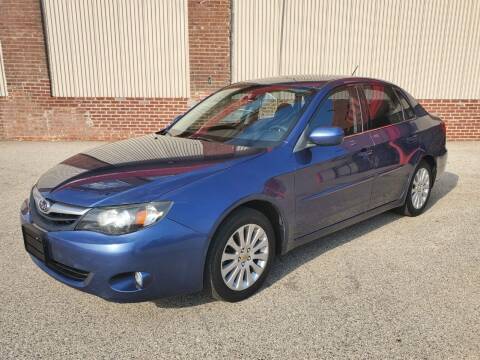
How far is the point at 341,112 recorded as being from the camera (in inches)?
157

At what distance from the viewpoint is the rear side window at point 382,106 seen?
14.2 feet

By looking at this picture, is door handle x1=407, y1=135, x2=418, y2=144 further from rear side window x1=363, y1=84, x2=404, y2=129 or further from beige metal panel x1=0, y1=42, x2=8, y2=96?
beige metal panel x1=0, y1=42, x2=8, y2=96

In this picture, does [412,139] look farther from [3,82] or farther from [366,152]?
[3,82]

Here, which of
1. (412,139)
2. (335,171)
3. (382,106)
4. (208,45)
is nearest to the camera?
(335,171)

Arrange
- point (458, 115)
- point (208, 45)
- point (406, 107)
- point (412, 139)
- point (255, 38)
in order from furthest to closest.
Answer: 1. point (458, 115)
2. point (255, 38)
3. point (208, 45)
4. point (406, 107)
5. point (412, 139)

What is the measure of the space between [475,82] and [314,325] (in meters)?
9.22

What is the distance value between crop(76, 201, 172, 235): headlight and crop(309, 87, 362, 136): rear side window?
159 cm

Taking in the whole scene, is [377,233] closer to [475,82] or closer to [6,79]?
[475,82]

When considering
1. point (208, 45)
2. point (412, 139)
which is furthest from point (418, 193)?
point (208, 45)

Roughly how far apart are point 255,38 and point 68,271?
7773mm

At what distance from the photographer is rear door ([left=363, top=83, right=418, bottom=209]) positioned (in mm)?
4270

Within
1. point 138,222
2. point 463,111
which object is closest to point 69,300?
point 138,222

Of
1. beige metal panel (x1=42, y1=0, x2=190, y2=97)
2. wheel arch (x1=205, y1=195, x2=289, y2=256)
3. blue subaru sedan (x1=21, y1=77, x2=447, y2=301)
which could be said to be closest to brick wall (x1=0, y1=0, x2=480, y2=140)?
beige metal panel (x1=42, y1=0, x2=190, y2=97)

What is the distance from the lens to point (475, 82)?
395 inches
